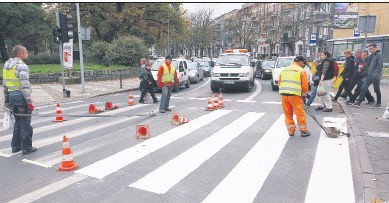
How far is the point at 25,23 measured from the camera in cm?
4381

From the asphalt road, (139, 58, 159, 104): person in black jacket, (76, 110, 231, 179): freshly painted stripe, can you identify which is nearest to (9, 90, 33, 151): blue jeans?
the asphalt road

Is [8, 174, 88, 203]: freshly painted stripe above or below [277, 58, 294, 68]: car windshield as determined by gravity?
below

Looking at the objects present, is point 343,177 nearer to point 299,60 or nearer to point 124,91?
point 299,60

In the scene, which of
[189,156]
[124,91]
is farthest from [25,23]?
[189,156]

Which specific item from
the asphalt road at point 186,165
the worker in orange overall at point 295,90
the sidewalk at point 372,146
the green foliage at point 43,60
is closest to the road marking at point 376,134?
the sidewalk at point 372,146

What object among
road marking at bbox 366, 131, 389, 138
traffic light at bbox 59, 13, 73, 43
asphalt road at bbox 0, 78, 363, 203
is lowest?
asphalt road at bbox 0, 78, 363, 203

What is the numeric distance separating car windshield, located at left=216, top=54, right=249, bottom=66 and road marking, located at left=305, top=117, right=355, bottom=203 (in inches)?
406

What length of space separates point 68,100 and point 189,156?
10.0 m

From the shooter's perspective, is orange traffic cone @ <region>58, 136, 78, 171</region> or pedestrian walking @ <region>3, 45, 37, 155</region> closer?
orange traffic cone @ <region>58, 136, 78, 171</region>

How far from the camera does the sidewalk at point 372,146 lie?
448 cm

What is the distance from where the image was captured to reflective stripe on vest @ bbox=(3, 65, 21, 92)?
238 inches

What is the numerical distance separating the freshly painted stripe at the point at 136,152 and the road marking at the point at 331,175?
2.92m

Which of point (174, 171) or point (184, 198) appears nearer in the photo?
point (184, 198)

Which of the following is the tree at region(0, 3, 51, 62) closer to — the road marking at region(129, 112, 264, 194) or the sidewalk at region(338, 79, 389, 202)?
the road marking at region(129, 112, 264, 194)
